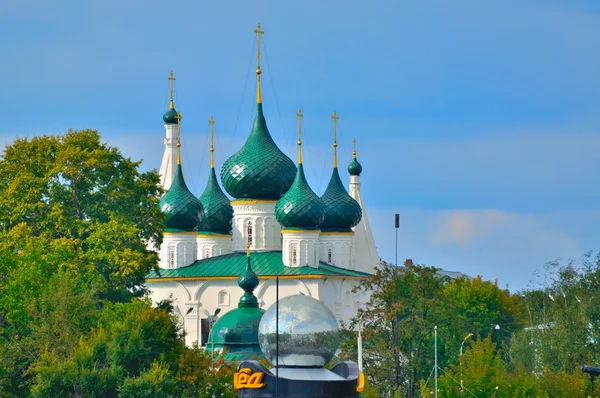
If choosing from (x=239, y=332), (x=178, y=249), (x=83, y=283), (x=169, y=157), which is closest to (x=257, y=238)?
(x=178, y=249)

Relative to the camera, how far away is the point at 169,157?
75.3m

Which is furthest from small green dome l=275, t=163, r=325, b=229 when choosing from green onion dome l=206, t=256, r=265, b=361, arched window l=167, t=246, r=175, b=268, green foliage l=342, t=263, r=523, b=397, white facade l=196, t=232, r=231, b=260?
green foliage l=342, t=263, r=523, b=397

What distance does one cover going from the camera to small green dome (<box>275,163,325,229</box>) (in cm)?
6544

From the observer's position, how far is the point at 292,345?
14.8 metres

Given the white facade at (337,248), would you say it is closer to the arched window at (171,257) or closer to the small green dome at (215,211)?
the small green dome at (215,211)

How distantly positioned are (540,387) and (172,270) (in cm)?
3649

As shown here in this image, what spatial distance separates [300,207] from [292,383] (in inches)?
2000

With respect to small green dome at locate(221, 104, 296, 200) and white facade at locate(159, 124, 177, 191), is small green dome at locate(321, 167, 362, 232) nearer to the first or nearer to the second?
small green dome at locate(221, 104, 296, 200)

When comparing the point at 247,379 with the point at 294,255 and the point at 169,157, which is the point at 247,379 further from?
the point at 169,157

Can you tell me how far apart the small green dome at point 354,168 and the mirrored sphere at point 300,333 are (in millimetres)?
63521

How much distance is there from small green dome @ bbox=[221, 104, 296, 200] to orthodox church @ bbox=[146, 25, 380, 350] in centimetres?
5

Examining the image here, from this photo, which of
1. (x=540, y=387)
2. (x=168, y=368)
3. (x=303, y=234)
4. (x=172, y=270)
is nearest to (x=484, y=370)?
(x=540, y=387)

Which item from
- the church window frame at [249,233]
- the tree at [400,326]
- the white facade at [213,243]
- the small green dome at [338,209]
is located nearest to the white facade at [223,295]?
the church window frame at [249,233]

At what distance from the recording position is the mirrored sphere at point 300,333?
579 inches
